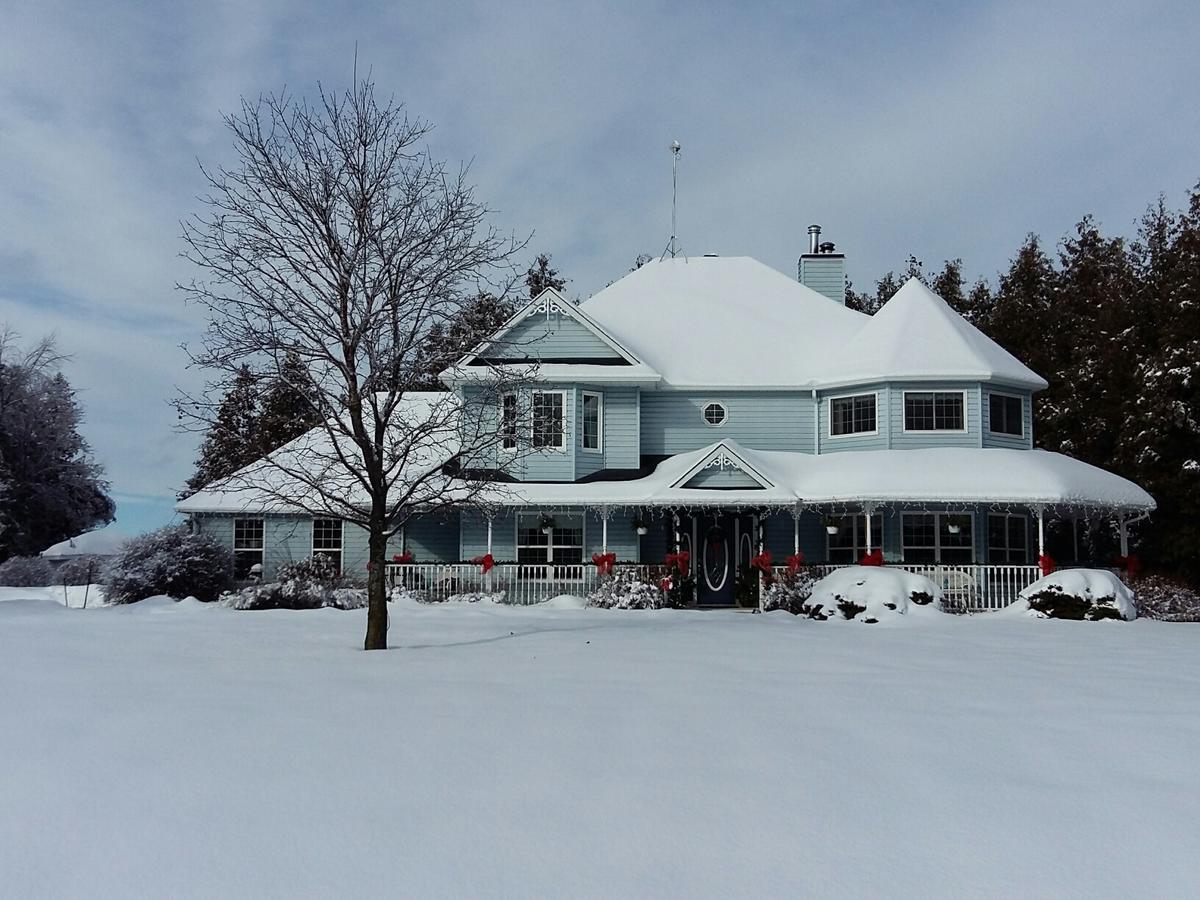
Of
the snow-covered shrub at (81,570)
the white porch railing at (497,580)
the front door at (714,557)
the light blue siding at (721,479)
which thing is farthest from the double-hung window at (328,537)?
the light blue siding at (721,479)

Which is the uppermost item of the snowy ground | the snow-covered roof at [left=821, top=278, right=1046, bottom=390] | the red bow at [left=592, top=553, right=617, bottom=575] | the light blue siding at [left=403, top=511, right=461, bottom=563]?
the snow-covered roof at [left=821, top=278, right=1046, bottom=390]

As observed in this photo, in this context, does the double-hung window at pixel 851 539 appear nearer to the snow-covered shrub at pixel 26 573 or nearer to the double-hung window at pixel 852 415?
the double-hung window at pixel 852 415

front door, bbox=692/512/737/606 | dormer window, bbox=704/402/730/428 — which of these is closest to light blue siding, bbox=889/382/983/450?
dormer window, bbox=704/402/730/428

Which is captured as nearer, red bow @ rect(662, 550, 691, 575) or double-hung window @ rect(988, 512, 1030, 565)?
red bow @ rect(662, 550, 691, 575)

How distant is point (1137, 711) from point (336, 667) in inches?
307

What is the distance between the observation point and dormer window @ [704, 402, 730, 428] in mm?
27500

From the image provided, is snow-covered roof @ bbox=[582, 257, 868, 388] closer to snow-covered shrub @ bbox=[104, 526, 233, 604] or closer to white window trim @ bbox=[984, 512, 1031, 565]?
white window trim @ bbox=[984, 512, 1031, 565]

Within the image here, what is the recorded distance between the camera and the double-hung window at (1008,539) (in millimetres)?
25672

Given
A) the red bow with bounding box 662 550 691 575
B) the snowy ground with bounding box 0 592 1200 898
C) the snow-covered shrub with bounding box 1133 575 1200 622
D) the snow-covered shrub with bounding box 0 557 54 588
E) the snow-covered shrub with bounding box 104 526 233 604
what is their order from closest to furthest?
the snowy ground with bounding box 0 592 1200 898 < the snow-covered shrub with bounding box 1133 575 1200 622 < the red bow with bounding box 662 550 691 575 < the snow-covered shrub with bounding box 104 526 233 604 < the snow-covered shrub with bounding box 0 557 54 588

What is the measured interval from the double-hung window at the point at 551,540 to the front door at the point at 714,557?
3.00 metres

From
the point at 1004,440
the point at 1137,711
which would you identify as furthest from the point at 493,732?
the point at 1004,440

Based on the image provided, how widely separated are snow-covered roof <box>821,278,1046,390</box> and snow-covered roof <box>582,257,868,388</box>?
0.92m

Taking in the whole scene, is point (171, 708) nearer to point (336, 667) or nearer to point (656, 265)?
point (336, 667)

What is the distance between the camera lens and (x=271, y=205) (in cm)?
1432
